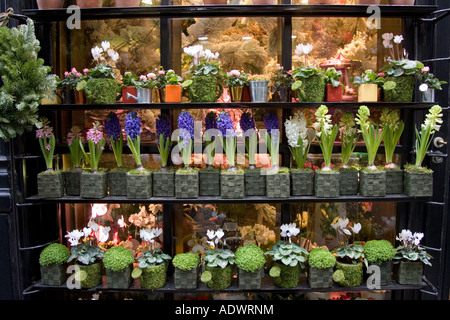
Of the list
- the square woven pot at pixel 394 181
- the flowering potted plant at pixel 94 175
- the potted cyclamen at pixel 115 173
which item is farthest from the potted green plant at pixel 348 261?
the flowering potted plant at pixel 94 175

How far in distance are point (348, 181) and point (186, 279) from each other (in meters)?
1.43

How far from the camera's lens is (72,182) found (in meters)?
2.80

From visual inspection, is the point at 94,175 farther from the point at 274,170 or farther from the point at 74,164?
the point at 274,170

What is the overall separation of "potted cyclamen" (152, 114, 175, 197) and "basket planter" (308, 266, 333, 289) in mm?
1207

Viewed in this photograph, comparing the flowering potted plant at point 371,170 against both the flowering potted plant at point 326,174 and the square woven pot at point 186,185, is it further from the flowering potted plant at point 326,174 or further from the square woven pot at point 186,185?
the square woven pot at point 186,185

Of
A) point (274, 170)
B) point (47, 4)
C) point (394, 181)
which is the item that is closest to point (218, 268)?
point (274, 170)

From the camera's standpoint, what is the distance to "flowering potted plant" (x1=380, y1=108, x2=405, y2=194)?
109 inches

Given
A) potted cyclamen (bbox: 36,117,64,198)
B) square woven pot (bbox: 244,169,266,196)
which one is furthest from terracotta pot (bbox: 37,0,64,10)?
square woven pot (bbox: 244,169,266,196)

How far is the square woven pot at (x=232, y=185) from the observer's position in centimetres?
267

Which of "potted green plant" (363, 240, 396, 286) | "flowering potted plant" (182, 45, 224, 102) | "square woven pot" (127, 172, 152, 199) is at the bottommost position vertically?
"potted green plant" (363, 240, 396, 286)

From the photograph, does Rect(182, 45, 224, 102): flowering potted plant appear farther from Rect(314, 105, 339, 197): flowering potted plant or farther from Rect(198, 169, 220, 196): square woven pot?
Rect(314, 105, 339, 197): flowering potted plant

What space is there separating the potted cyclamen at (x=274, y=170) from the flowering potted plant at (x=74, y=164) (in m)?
1.46

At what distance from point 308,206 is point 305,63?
1.17 m

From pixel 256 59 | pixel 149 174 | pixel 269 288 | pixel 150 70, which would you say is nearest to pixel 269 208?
pixel 269 288
